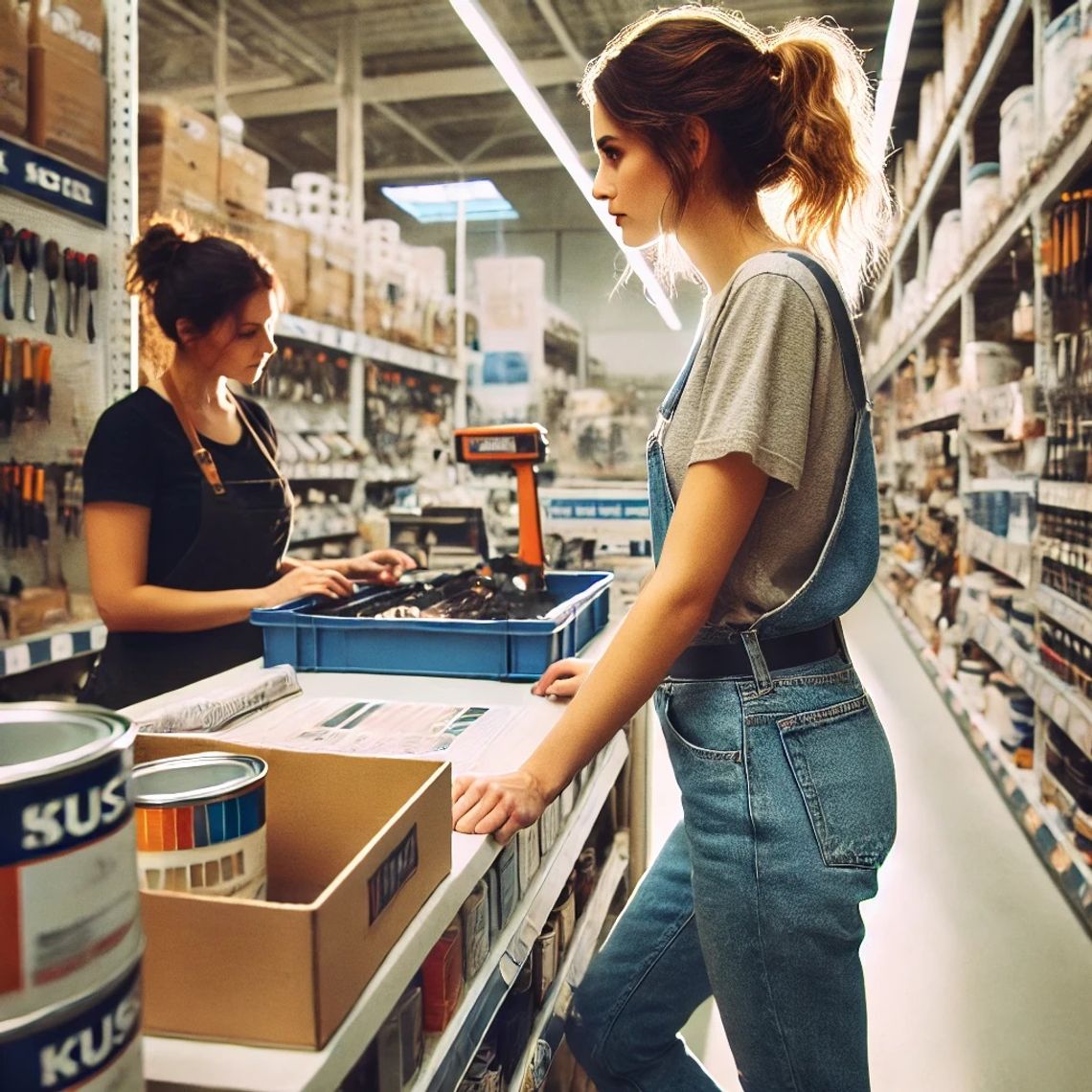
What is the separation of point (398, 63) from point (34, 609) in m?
5.02

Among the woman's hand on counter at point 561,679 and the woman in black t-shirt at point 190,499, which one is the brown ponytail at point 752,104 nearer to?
the woman's hand on counter at point 561,679

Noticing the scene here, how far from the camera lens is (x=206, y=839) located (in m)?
0.65

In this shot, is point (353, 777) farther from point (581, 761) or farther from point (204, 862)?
point (581, 761)

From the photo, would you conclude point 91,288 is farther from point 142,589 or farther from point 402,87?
point 402,87

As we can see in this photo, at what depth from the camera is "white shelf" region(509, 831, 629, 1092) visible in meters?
1.50

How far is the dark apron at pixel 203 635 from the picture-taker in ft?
6.81

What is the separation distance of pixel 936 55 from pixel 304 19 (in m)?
4.22

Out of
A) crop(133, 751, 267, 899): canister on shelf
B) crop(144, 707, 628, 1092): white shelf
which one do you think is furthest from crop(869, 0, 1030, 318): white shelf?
crop(133, 751, 267, 899): canister on shelf

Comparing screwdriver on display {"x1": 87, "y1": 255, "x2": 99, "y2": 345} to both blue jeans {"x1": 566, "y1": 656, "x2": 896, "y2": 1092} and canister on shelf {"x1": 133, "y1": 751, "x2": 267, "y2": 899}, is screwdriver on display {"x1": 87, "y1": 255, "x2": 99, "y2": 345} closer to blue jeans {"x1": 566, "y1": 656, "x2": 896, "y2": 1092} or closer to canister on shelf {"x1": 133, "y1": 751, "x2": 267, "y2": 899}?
blue jeans {"x1": 566, "y1": 656, "x2": 896, "y2": 1092}

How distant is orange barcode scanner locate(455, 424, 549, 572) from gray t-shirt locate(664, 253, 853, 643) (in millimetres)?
993

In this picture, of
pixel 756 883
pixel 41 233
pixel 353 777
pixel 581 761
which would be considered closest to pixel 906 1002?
pixel 756 883

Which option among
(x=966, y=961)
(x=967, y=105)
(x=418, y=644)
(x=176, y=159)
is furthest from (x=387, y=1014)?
(x=967, y=105)

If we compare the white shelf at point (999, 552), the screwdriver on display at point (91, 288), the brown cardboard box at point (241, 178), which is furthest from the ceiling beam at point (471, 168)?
the screwdriver on display at point (91, 288)

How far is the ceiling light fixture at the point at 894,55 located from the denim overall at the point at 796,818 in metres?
2.09
